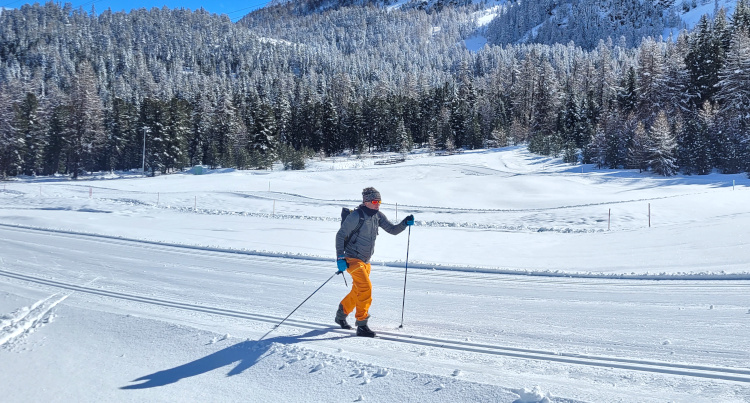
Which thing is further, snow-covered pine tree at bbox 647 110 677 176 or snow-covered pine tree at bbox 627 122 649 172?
snow-covered pine tree at bbox 627 122 649 172

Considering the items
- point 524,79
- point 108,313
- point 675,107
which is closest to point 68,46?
point 524,79

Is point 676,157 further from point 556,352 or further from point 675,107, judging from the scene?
point 556,352

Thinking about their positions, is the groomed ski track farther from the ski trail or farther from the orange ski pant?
the orange ski pant

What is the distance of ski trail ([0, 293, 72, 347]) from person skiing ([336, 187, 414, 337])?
3.95 m

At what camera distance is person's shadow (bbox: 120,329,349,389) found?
4255 mm

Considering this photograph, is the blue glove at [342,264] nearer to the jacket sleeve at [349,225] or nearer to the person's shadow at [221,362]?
the jacket sleeve at [349,225]

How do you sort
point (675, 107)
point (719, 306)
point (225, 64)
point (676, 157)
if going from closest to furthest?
point (719, 306) < point (676, 157) < point (675, 107) < point (225, 64)

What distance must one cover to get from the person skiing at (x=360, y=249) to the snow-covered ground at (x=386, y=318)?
39 cm

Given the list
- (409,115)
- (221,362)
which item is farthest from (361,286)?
(409,115)

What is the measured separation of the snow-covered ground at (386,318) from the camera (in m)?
4.02

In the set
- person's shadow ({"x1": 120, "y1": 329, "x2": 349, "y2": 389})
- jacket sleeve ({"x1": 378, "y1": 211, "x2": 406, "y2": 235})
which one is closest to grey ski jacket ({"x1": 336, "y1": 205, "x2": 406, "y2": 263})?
jacket sleeve ({"x1": 378, "y1": 211, "x2": 406, "y2": 235})

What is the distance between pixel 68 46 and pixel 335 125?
126317 mm

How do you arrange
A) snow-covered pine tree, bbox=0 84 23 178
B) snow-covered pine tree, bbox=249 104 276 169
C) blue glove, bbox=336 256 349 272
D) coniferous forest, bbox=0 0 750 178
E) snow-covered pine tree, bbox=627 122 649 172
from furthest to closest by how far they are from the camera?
snow-covered pine tree, bbox=249 104 276 169 < snow-covered pine tree, bbox=0 84 23 178 < coniferous forest, bbox=0 0 750 178 < snow-covered pine tree, bbox=627 122 649 172 < blue glove, bbox=336 256 349 272

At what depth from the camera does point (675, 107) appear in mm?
45438
